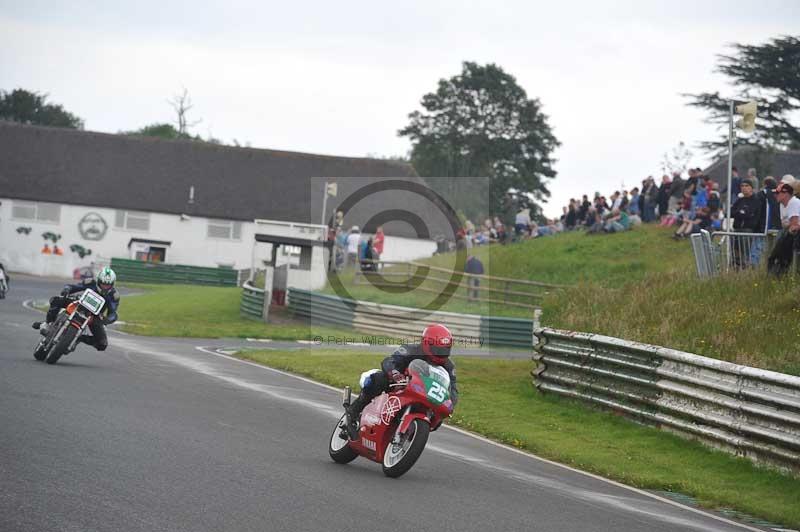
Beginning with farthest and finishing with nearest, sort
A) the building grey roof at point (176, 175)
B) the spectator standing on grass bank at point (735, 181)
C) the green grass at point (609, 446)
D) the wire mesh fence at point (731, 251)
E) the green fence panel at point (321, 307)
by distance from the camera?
the building grey roof at point (176, 175)
the green fence panel at point (321, 307)
the spectator standing on grass bank at point (735, 181)
the wire mesh fence at point (731, 251)
the green grass at point (609, 446)

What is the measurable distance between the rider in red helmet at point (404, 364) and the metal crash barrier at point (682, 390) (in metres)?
4.19

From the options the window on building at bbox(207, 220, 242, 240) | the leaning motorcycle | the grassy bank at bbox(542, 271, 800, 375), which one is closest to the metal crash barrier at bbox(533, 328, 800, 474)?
the grassy bank at bbox(542, 271, 800, 375)

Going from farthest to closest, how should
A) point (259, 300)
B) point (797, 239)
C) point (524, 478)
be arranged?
point (259, 300)
point (797, 239)
point (524, 478)

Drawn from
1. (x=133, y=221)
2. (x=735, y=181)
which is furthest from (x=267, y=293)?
(x=133, y=221)

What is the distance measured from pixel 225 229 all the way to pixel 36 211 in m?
11.7

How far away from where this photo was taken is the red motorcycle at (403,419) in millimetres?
10539

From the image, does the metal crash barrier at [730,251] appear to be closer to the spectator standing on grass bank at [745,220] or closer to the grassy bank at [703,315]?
the spectator standing on grass bank at [745,220]

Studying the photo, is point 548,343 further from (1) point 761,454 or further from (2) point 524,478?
(2) point 524,478

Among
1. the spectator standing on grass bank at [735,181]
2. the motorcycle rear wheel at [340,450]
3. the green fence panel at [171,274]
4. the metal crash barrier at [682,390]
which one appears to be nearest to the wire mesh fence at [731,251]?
the metal crash barrier at [682,390]

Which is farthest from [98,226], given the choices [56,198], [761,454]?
[761,454]

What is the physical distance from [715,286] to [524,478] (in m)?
9.00

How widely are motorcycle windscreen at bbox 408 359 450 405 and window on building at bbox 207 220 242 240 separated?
60.6m

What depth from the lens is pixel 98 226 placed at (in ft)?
228

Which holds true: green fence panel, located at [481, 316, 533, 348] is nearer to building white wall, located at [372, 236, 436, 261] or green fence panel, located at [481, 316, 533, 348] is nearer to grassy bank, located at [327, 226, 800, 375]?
grassy bank, located at [327, 226, 800, 375]
